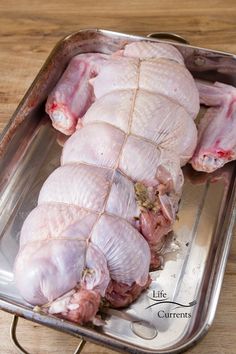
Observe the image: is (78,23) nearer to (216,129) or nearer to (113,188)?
(216,129)

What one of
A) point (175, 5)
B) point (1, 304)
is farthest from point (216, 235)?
point (175, 5)

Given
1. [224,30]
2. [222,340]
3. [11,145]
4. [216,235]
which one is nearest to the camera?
[222,340]

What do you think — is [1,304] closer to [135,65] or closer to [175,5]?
[135,65]

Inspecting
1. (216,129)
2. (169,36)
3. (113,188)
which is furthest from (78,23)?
(113,188)

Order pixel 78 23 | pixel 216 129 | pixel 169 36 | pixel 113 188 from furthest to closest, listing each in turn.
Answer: pixel 78 23
pixel 169 36
pixel 216 129
pixel 113 188

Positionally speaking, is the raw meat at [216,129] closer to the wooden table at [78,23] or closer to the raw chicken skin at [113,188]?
the raw chicken skin at [113,188]

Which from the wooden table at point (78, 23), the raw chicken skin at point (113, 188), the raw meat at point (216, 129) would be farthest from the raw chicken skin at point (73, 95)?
the raw meat at point (216, 129)
